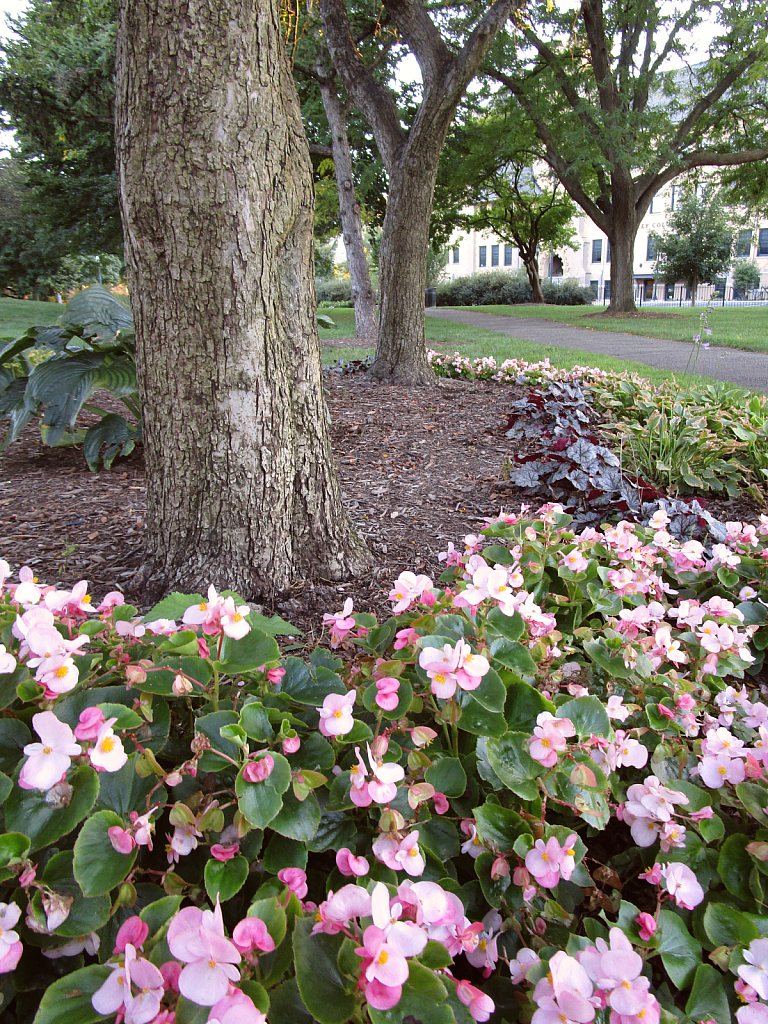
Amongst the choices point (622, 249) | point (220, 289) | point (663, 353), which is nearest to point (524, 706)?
point (220, 289)

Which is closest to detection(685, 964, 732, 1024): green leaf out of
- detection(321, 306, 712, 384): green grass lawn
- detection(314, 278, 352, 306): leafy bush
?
detection(321, 306, 712, 384): green grass lawn

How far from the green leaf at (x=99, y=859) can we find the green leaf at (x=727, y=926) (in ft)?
2.59

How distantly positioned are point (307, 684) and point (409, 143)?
532cm

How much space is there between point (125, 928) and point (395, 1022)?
30cm

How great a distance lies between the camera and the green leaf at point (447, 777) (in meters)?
0.98

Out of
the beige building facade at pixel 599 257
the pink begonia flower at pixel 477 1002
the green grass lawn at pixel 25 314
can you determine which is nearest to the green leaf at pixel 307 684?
the pink begonia flower at pixel 477 1002

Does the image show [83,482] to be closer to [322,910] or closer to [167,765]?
[167,765]

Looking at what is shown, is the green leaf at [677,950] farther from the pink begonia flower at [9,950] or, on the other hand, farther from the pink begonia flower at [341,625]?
the pink begonia flower at [9,950]

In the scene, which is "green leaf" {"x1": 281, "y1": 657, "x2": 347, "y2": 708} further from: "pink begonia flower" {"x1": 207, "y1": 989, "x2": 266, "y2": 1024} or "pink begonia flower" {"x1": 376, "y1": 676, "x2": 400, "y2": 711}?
"pink begonia flower" {"x1": 207, "y1": 989, "x2": 266, "y2": 1024}

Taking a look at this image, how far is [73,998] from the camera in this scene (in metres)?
0.65

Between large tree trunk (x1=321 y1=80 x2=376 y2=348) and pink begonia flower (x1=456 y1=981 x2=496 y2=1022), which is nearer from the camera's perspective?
pink begonia flower (x1=456 y1=981 x2=496 y2=1022)

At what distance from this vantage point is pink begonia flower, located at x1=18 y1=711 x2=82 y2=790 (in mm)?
746

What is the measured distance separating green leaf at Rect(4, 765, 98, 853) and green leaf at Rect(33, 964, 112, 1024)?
0.15 m

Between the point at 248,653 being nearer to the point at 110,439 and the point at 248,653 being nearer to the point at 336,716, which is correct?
the point at 336,716
